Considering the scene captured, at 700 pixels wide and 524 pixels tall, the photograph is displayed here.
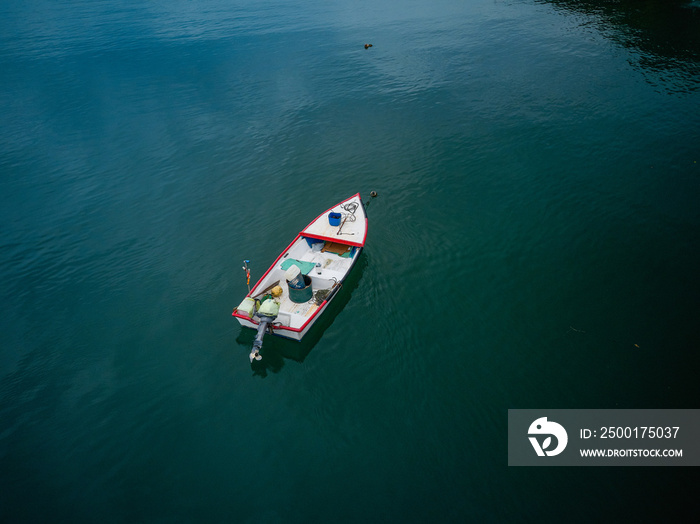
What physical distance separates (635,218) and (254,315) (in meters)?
30.4

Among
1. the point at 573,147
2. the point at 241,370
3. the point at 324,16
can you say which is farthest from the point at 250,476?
the point at 324,16

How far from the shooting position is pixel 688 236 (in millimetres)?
26109

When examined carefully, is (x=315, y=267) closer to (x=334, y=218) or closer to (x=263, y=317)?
(x=334, y=218)

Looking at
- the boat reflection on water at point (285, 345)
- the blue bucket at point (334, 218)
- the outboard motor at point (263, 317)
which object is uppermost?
the blue bucket at point (334, 218)


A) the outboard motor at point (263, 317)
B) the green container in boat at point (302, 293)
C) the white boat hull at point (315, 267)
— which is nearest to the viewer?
the outboard motor at point (263, 317)

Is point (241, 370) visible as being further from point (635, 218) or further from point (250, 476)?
point (635, 218)

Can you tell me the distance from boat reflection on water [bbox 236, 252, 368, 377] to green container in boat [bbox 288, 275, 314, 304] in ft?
5.74

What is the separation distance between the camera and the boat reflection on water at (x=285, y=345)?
2158 centimetres

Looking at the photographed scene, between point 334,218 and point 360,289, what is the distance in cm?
603

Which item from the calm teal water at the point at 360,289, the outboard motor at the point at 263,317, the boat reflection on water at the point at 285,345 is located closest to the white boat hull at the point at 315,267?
the outboard motor at the point at 263,317

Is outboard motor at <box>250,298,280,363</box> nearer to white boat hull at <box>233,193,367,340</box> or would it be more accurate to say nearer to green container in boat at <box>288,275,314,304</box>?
white boat hull at <box>233,193,367,340</box>

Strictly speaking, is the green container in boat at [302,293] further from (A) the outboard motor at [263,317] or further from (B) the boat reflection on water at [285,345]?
(A) the outboard motor at [263,317]

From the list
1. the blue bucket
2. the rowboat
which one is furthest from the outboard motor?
the blue bucket

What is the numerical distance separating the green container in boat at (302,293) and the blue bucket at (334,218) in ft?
19.6
